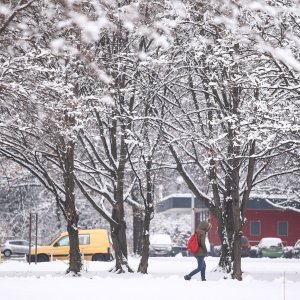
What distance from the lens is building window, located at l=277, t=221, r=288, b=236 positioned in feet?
198

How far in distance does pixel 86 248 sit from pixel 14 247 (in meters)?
20.4

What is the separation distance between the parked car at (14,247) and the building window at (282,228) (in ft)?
65.4

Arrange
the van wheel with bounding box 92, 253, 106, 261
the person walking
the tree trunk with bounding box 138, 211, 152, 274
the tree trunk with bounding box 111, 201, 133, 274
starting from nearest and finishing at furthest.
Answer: the person walking, the tree trunk with bounding box 138, 211, 152, 274, the tree trunk with bounding box 111, 201, 133, 274, the van wheel with bounding box 92, 253, 106, 261

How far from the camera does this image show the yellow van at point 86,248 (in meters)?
36.8

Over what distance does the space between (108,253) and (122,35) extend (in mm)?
17142

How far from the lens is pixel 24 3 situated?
45.9ft

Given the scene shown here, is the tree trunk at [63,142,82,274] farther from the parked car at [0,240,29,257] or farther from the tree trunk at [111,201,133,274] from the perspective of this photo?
the parked car at [0,240,29,257]

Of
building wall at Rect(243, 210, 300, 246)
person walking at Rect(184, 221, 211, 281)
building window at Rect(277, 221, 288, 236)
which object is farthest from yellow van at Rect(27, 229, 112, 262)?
building window at Rect(277, 221, 288, 236)

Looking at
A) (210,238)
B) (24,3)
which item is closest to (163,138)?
(24,3)

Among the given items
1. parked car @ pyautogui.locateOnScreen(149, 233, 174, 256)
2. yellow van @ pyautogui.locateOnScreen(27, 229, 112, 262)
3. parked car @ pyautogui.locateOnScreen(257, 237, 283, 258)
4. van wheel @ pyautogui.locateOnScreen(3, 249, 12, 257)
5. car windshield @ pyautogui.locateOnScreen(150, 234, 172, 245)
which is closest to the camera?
yellow van @ pyautogui.locateOnScreen(27, 229, 112, 262)

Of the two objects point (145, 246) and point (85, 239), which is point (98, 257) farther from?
point (145, 246)

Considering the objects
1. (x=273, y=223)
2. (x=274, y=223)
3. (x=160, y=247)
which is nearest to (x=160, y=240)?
(x=160, y=247)

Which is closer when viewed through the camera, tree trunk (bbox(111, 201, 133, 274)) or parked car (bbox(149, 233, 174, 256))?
tree trunk (bbox(111, 201, 133, 274))

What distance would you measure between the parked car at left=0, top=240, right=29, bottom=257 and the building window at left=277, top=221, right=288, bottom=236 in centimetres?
1992
